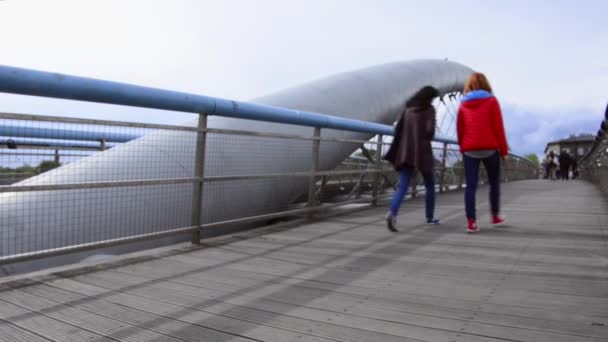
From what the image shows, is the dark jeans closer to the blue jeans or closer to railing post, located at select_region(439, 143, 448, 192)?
the blue jeans

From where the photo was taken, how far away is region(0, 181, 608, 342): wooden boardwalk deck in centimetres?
198

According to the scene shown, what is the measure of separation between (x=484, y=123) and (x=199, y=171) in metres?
2.50

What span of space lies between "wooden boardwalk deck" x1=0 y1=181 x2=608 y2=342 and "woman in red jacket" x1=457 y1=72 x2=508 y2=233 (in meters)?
0.69

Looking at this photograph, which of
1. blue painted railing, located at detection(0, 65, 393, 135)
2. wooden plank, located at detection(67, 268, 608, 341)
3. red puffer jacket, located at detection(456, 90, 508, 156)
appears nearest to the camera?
wooden plank, located at detection(67, 268, 608, 341)

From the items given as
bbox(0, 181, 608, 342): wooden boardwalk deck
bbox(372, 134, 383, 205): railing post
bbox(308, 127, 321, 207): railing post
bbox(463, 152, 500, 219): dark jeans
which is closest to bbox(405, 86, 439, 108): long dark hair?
bbox(463, 152, 500, 219): dark jeans

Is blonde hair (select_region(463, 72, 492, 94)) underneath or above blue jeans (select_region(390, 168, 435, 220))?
above

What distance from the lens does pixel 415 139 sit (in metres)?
4.71

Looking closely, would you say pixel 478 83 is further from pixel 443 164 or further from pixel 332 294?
pixel 443 164

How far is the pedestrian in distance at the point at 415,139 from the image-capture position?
4.70 meters

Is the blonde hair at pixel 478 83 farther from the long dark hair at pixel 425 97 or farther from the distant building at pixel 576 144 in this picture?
the distant building at pixel 576 144

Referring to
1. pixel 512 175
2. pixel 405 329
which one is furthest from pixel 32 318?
pixel 512 175

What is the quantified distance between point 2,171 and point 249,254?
63.1 inches

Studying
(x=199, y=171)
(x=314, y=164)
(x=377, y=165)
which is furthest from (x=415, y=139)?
(x=199, y=171)

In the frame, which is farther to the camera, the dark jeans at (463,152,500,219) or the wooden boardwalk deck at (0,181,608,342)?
the dark jeans at (463,152,500,219)
